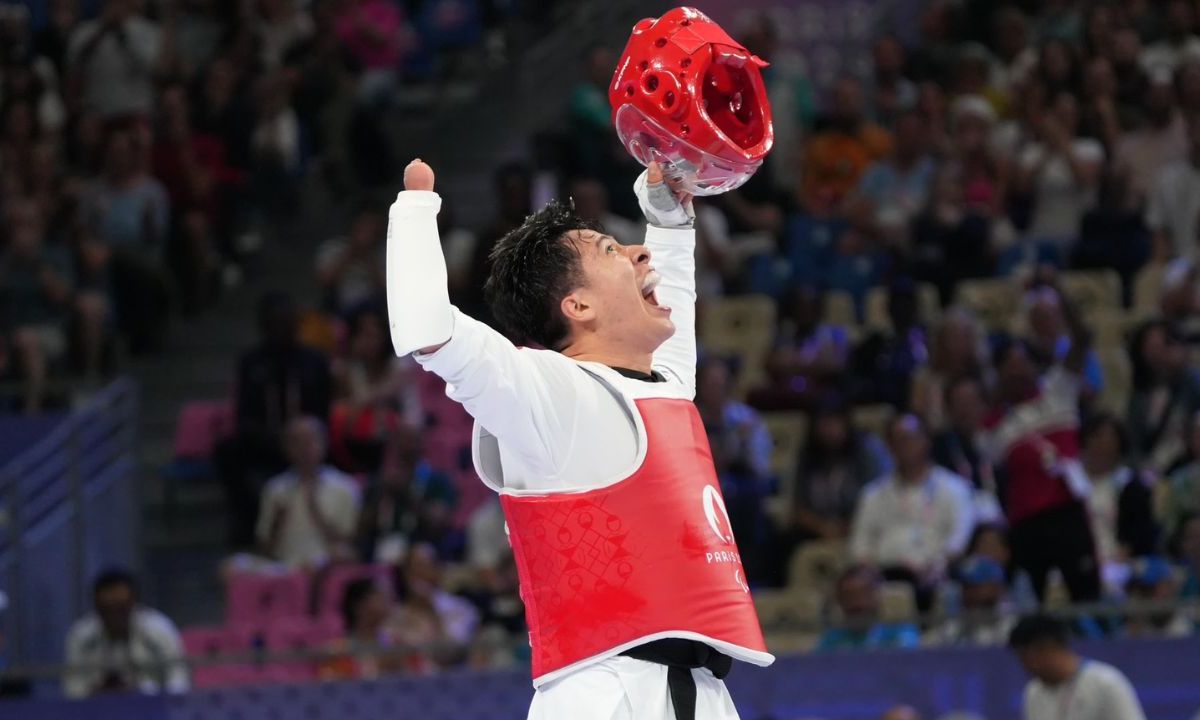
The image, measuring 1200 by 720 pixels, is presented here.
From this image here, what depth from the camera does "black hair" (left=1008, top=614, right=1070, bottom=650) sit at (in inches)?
290

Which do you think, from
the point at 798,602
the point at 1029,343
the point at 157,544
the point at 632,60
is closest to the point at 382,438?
the point at 157,544

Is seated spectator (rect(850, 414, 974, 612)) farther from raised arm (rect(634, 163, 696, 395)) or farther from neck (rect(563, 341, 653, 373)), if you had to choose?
neck (rect(563, 341, 653, 373))

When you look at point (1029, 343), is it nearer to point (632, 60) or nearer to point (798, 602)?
point (798, 602)

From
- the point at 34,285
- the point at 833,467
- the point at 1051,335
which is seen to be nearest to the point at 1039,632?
the point at 833,467

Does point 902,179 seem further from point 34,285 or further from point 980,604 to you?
point 34,285

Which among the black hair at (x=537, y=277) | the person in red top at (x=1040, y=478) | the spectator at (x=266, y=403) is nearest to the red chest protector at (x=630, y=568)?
the black hair at (x=537, y=277)

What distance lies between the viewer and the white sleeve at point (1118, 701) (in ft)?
24.0

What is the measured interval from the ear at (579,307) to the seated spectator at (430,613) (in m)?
4.50

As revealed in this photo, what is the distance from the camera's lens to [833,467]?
9750 millimetres

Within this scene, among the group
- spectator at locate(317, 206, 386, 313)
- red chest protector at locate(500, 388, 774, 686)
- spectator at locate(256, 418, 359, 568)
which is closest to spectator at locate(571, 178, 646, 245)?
spectator at locate(317, 206, 386, 313)

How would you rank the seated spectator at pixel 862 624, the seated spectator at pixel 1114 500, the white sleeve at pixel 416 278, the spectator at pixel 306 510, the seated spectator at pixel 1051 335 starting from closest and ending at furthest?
1. the white sleeve at pixel 416 278
2. the seated spectator at pixel 862 624
3. the seated spectator at pixel 1114 500
4. the spectator at pixel 306 510
5. the seated spectator at pixel 1051 335

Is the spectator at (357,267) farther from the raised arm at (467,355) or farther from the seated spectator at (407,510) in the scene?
the raised arm at (467,355)

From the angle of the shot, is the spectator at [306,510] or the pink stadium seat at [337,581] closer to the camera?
the pink stadium seat at [337,581]

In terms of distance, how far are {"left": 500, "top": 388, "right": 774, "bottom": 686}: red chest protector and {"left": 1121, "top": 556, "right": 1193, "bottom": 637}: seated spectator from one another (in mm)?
4142
